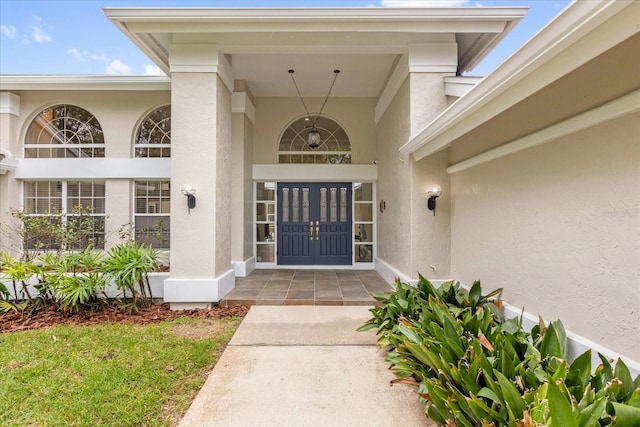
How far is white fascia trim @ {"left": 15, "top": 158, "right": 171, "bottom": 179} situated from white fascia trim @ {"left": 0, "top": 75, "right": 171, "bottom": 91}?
1662mm

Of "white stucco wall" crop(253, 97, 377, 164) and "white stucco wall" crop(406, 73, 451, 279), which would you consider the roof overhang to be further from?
"white stucco wall" crop(406, 73, 451, 279)

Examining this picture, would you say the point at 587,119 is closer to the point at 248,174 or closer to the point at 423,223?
the point at 423,223

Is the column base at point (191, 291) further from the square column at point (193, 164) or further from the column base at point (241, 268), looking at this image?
the column base at point (241, 268)

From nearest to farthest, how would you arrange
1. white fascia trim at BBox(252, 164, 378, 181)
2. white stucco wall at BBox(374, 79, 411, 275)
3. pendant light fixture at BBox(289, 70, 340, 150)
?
white stucco wall at BBox(374, 79, 411, 275)
pendant light fixture at BBox(289, 70, 340, 150)
white fascia trim at BBox(252, 164, 378, 181)

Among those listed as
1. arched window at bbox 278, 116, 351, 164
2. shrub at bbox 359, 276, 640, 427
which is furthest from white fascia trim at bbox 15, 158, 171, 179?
shrub at bbox 359, 276, 640, 427

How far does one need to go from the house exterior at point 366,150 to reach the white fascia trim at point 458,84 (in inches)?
2.2

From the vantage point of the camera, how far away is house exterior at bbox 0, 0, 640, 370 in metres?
2.65

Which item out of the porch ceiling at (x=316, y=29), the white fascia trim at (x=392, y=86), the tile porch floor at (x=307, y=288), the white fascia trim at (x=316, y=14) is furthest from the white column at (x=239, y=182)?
the white fascia trim at (x=392, y=86)

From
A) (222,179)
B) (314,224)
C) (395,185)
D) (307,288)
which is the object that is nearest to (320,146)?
(314,224)

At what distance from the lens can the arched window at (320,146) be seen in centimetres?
881

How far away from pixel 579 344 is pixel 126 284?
19.5 feet

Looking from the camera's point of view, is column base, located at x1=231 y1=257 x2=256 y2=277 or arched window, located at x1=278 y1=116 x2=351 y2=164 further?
arched window, located at x1=278 y1=116 x2=351 y2=164

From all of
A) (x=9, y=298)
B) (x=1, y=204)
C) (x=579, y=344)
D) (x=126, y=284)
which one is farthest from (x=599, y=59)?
(x=1, y=204)

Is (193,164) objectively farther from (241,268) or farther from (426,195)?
(426,195)
